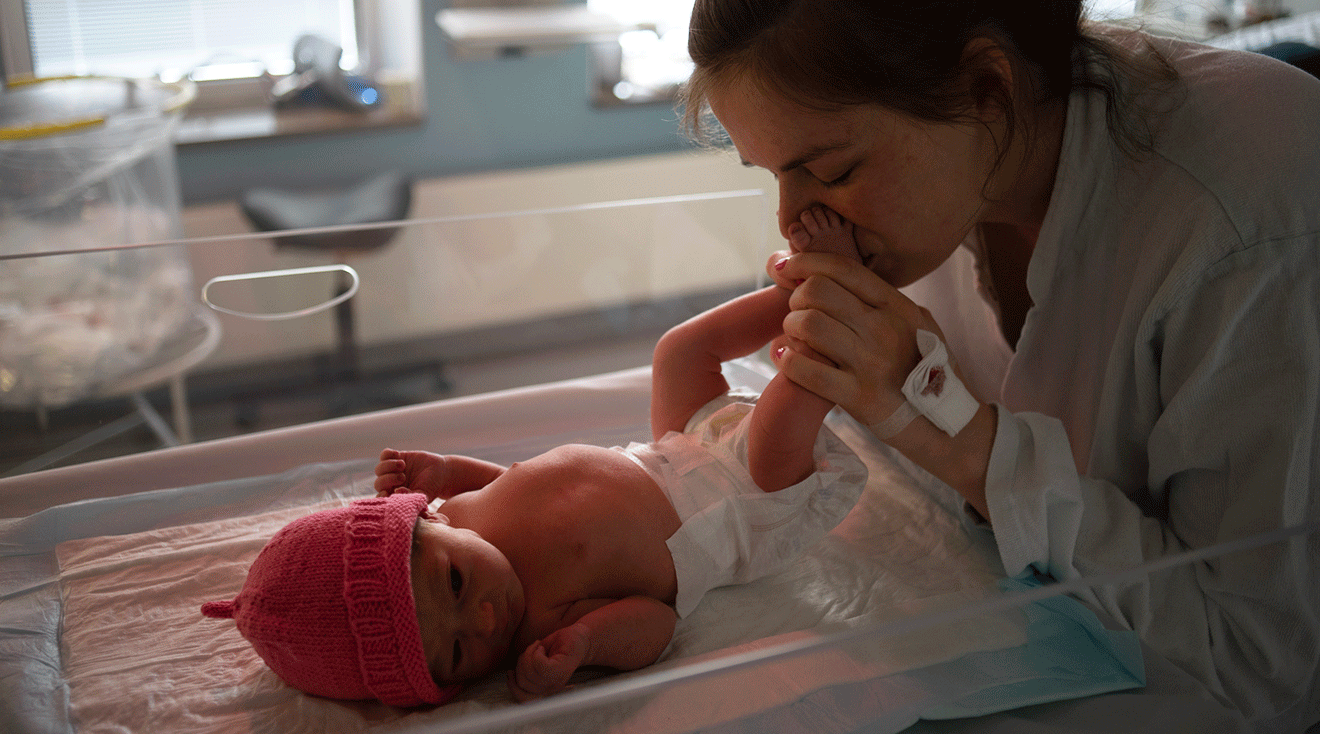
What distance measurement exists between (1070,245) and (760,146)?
331 millimetres

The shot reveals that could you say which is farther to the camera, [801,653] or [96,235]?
[96,235]

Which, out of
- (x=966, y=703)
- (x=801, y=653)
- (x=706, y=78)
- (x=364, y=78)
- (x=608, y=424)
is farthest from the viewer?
(x=364, y=78)

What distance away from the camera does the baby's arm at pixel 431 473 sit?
100cm

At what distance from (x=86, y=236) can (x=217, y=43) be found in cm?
135

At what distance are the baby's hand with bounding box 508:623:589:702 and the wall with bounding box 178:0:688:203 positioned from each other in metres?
2.18

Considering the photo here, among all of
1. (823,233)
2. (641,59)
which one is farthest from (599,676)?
(641,59)

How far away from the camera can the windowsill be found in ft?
8.86

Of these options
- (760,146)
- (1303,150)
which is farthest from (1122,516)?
(760,146)

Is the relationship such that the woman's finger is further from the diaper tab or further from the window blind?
the window blind

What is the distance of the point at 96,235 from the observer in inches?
68.5

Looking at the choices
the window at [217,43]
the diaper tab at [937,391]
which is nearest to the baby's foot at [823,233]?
the diaper tab at [937,391]

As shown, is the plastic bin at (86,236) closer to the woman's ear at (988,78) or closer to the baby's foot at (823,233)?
the baby's foot at (823,233)

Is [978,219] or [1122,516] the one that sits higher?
[978,219]

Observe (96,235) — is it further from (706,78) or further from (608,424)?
(706,78)
